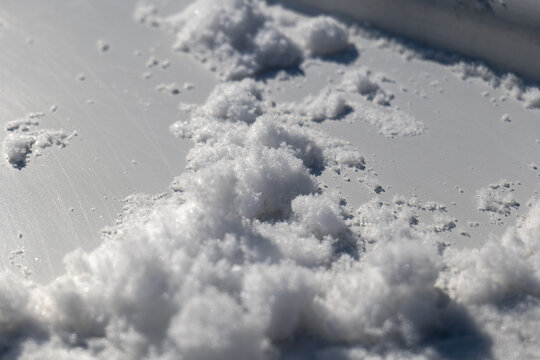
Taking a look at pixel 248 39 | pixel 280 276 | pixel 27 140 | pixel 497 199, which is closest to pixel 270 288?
pixel 280 276

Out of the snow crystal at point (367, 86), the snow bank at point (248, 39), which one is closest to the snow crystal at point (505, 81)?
the snow crystal at point (367, 86)

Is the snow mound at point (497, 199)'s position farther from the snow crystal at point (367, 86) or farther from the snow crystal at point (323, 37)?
the snow crystal at point (323, 37)

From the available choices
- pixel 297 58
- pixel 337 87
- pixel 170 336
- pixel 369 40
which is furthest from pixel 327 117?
pixel 170 336

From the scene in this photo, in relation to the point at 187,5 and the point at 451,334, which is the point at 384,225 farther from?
the point at 187,5

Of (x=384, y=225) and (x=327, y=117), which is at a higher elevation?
(x=327, y=117)

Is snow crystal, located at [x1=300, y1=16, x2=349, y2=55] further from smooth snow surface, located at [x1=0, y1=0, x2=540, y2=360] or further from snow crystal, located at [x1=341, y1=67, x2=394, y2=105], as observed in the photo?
smooth snow surface, located at [x1=0, y1=0, x2=540, y2=360]

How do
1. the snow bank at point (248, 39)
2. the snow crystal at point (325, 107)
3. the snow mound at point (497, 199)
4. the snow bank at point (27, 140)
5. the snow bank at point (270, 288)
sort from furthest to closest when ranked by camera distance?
the snow bank at point (248, 39) < the snow crystal at point (325, 107) < the snow bank at point (27, 140) < the snow mound at point (497, 199) < the snow bank at point (270, 288)

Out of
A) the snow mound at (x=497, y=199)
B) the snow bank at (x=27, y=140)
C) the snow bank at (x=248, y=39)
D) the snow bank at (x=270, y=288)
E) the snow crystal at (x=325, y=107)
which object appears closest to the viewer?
the snow bank at (x=270, y=288)

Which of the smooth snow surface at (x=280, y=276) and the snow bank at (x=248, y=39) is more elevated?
the snow bank at (x=248, y=39)
